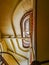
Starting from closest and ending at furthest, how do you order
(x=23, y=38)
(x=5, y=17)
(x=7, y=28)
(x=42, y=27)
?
(x=42, y=27)
(x=5, y=17)
(x=7, y=28)
(x=23, y=38)

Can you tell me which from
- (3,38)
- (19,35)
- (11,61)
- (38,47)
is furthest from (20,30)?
(38,47)

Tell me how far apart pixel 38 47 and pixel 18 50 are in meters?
6.05

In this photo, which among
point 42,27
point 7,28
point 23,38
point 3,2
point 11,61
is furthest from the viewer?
point 11,61

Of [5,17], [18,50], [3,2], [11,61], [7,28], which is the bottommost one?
[11,61]

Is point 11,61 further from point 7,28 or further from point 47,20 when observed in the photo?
point 47,20

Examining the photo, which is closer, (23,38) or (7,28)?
(7,28)

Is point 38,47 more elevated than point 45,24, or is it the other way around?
point 45,24

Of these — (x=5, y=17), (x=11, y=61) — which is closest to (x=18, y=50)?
(x=11, y=61)

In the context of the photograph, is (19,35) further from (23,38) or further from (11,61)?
(11,61)

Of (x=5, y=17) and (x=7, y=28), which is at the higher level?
(x=5, y=17)

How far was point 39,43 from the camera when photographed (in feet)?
2.19

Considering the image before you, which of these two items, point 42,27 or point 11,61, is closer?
point 42,27

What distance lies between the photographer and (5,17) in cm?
507

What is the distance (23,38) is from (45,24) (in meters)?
5.48
